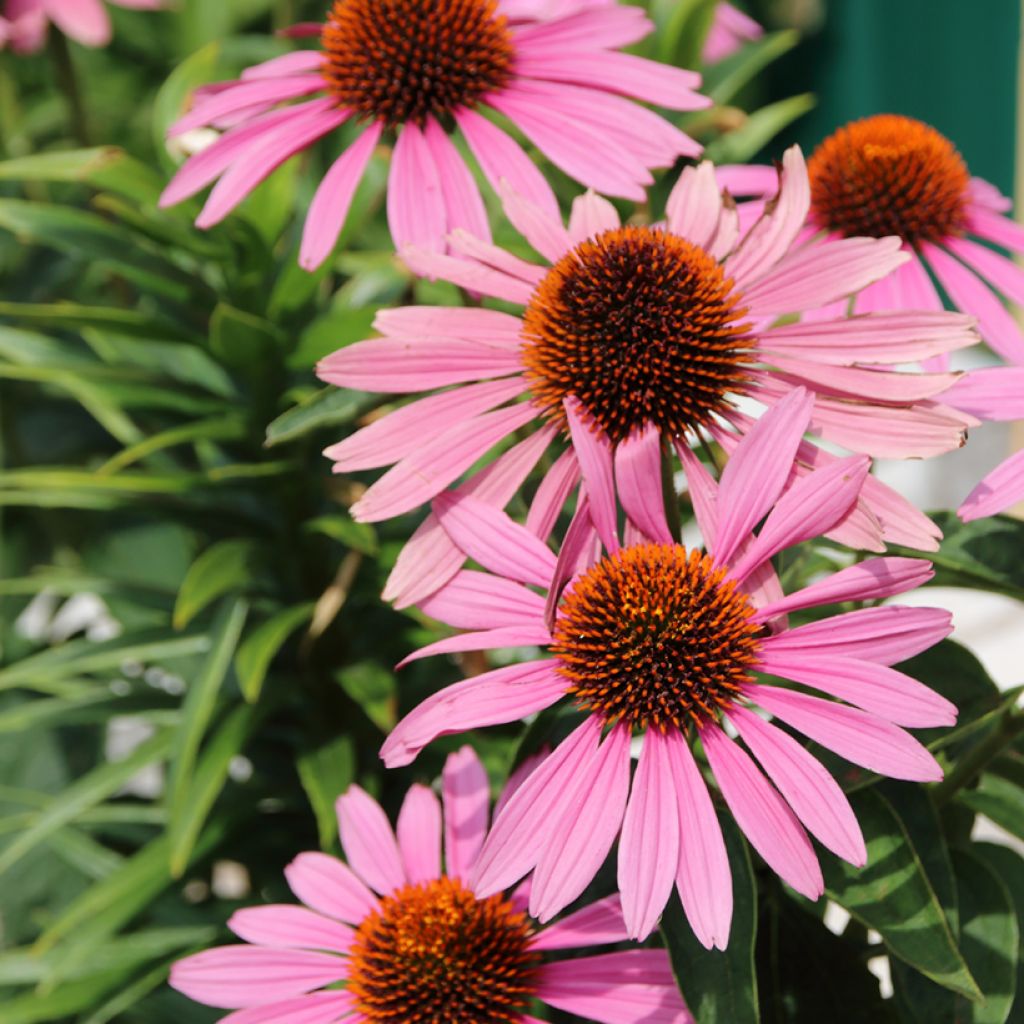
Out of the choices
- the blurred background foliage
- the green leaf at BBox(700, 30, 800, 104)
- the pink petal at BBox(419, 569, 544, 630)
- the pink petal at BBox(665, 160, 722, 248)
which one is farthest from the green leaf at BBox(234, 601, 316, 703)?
the green leaf at BBox(700, 30, 800, 104)

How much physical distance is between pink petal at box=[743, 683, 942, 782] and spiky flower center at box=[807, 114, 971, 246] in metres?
0.29

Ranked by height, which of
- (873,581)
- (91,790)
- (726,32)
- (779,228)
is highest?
(726,32)

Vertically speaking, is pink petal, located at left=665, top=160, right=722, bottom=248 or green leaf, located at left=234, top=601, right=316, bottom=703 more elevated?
pink petal, located at left=665, top=160, right=722, bottom=248

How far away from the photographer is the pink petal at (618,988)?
49 centimetres

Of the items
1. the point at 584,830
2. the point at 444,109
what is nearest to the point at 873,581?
the point at 584,830

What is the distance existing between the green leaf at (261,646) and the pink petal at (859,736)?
310 millimetres

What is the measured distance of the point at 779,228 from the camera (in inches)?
20.6

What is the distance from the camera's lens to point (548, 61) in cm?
67

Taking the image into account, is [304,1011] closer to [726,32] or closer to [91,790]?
[91,790]

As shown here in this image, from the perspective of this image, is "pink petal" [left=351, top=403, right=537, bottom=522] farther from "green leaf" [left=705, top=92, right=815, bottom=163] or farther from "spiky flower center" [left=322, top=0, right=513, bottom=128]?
"green leaf" [left=705, top=92, right=815, bottom=163]

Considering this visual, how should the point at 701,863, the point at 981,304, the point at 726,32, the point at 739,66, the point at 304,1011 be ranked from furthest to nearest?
1. the point at 726,32
2. the point at 739,66
3. the point at 981,304
4. the point at 304,1011
5. the point at 701,863

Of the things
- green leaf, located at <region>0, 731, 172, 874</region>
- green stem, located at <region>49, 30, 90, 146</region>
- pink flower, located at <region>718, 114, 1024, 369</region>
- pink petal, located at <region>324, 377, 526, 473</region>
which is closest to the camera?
pink petal, located at <region>324, 377, 526, 473</region>

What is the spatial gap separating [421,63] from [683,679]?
0.35m

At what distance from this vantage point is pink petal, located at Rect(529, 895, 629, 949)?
0.51m
